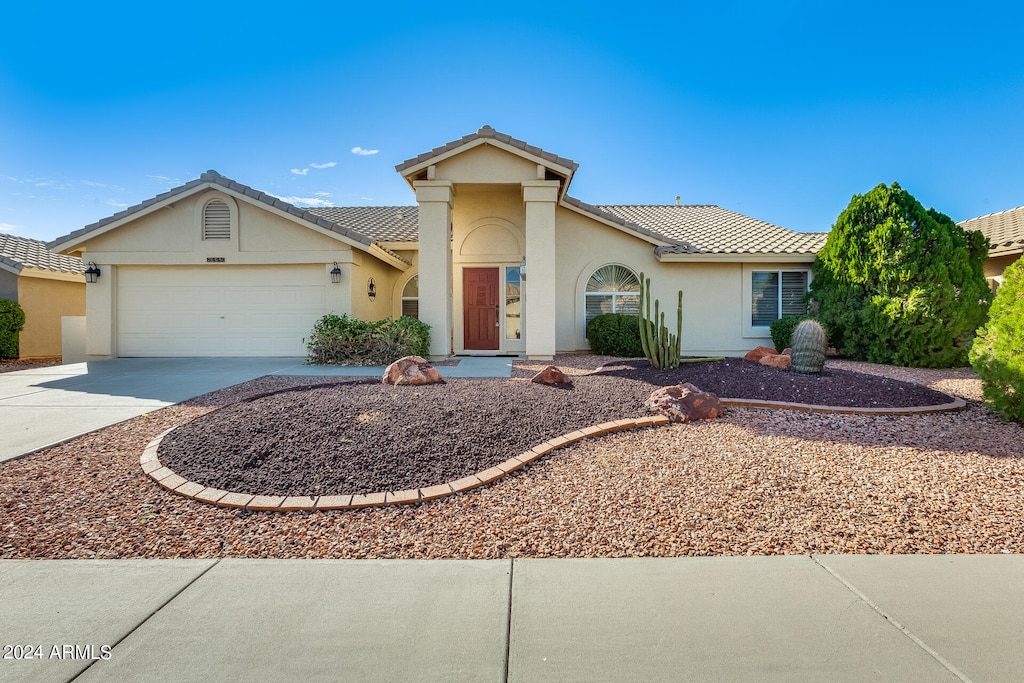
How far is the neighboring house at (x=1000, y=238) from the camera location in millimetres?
12719

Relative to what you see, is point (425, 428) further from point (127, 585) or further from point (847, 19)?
point (847, 19)

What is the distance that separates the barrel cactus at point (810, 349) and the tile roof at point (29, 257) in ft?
63.0

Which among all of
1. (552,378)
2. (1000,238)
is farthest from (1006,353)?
(1000,238)

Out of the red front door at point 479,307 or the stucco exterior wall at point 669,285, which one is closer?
the stucco exterior wall at point 669,285

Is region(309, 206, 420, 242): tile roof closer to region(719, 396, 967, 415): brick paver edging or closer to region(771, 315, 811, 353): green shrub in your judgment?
region(771, 315, 811, 353): green shrub

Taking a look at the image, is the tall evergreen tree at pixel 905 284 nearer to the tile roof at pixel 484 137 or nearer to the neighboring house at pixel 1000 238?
the neighboring house at pixel 1000 238

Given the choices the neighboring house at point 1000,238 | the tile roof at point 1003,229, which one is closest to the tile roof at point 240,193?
the neighboring house at point 1000,238

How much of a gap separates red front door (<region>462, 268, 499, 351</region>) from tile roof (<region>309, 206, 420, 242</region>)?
265cm

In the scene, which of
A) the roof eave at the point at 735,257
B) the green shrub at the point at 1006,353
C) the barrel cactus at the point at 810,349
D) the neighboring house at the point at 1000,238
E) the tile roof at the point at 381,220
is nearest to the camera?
the green shrub at the point at 1006,353

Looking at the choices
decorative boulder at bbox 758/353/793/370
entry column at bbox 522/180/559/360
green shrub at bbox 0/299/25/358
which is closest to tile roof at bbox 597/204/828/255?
entry column at bbox 522/180/559/360

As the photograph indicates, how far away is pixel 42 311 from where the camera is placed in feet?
53.3

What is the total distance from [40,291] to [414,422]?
18036 mm

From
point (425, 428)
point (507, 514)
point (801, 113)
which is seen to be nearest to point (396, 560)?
point (507, 514)

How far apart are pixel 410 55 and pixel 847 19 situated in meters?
9.27
